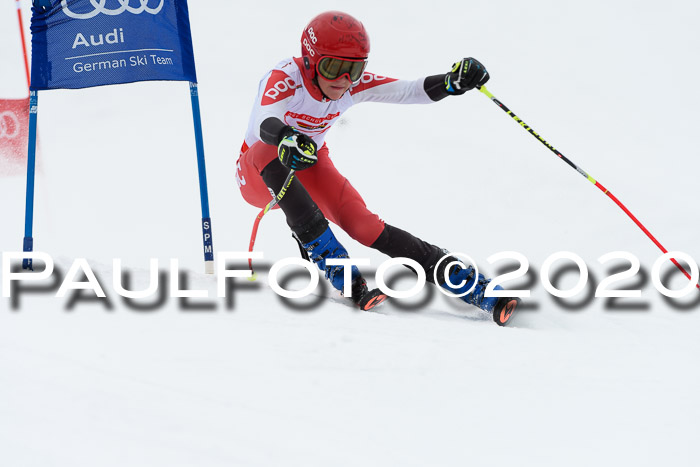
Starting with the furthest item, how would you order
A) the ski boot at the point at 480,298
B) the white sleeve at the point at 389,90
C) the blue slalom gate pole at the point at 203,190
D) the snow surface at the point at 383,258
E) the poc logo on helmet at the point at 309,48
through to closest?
the blue slalom gate pole at the point at 203,190 → the white sleeve at the point at 389,90 → the poc logo on helmet at the point at 309,48 → the ski boot at the point at 480,298 → the snow surface at the point at 383,258

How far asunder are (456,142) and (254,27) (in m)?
6.45

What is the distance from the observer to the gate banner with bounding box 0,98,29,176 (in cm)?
605

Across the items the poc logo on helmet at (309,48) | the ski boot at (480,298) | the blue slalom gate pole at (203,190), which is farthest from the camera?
the blue slalom gate pole at (203,190)

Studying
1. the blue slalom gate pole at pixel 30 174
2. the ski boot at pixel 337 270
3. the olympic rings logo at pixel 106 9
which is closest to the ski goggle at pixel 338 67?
the ski boot at pixel 337 270

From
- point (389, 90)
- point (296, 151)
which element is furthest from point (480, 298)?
point (389, 90)

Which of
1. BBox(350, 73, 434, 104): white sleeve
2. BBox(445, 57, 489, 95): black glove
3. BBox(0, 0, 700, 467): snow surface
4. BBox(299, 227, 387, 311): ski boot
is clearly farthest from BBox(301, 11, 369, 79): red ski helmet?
BBox(0, 0, 700, 467): snow surface

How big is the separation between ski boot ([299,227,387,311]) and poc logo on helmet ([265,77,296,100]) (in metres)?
0.76

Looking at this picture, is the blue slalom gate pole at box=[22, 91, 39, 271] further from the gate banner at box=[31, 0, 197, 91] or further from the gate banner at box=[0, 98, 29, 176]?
the gate banner at box=[0, 98, 29, 176]

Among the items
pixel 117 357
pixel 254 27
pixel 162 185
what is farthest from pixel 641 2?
pixel 117 357

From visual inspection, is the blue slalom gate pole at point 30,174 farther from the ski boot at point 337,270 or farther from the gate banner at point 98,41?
the ski boot at point 337,270

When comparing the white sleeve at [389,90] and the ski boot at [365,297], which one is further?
the white sleeve at [389,90]

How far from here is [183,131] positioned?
30.1ft

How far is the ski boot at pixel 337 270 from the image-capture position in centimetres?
330

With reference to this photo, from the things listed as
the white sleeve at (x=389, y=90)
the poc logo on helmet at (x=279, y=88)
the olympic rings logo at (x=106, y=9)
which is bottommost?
the poc logo on helmet at (x=279, y=88)
